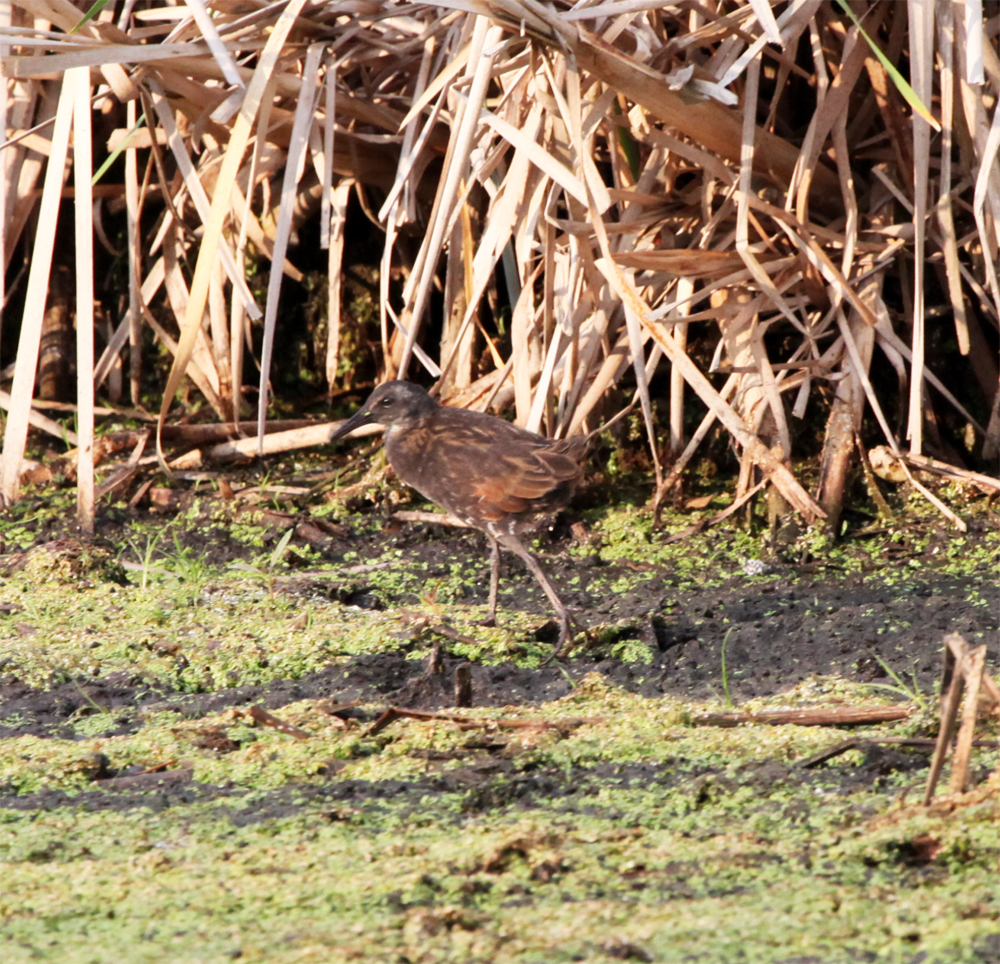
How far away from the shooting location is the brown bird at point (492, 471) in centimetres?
362

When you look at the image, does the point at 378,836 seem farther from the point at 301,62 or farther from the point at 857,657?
the point at 301,62

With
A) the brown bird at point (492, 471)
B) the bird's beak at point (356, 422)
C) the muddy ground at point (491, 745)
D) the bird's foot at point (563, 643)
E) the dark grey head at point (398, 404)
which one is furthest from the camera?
the bird's beak at point (356, 422)

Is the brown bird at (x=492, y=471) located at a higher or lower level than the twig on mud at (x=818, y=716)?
higher

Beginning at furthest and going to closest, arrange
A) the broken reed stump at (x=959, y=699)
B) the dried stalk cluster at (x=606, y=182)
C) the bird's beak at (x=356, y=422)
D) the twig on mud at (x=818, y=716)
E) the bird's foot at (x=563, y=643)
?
the bird's beak at (x=356, y=422)
the dried stalk cluster at (x=606, y=182)
the bird's foot at (x=563, y=643)
the twig on mud at (x=818, y=716)
the broken reed stump at (x=959, y=699)

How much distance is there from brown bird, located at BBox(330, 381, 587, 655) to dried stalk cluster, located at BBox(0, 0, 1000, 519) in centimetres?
26

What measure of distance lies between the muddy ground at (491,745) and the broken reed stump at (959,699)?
0.26 feet

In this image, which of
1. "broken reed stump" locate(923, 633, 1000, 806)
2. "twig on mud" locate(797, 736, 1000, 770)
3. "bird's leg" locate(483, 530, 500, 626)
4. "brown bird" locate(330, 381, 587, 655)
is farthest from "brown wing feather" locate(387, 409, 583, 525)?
"broken reed stump" locate(923, 633, 1000, 806)

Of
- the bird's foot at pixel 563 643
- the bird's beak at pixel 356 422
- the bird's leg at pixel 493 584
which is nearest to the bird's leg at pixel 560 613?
the bird's foot at pixel 563 643

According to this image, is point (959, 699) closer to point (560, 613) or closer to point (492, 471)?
point (560, 613)

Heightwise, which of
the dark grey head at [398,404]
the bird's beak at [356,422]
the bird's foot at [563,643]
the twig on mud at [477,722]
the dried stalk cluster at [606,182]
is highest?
the dried stalk cluster at [606,182]

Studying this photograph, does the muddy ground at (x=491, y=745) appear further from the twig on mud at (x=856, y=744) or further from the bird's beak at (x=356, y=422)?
the bird's beak at (x=356, y=422)

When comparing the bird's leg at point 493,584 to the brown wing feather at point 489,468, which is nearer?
the bird's leg at point 493,584

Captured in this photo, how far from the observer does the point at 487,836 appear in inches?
84.7

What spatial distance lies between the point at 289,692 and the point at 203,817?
28.4 inches
